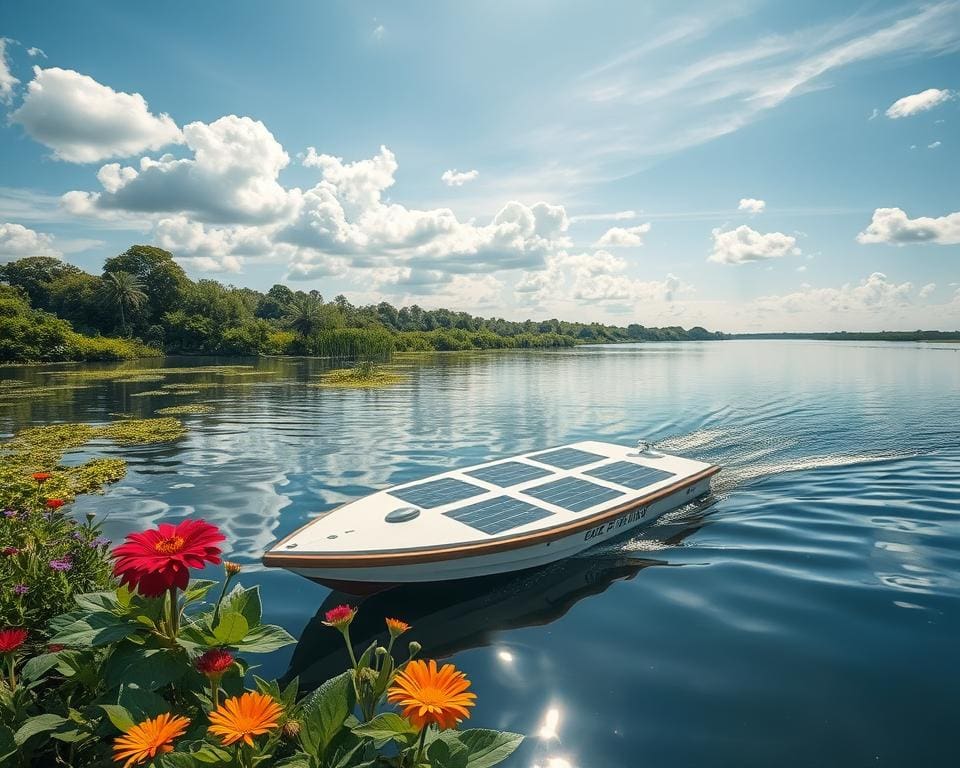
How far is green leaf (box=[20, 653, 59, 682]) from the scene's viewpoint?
10.7ft

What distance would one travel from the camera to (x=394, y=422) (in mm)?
22656

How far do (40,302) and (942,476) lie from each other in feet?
401

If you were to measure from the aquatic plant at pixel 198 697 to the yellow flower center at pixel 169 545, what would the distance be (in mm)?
12

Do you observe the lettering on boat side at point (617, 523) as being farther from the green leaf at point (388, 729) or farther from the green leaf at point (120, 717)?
the green leaf at point (120, 717)

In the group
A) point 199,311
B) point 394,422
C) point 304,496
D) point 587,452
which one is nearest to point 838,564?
point 587,452

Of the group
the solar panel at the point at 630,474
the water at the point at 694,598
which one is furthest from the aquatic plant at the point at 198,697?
the solar panel at the point at 630,474

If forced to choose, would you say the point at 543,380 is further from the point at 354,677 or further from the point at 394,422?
the point at 354,677

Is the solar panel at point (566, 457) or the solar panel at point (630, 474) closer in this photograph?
the solar panel at point (630, 474)

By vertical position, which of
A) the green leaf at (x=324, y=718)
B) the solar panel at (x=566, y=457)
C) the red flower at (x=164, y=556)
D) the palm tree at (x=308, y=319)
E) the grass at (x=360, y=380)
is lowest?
the solar panel at (x=566, y=457)

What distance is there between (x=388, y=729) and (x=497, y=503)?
6.82 meters

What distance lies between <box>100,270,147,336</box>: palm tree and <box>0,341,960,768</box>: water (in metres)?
76.1

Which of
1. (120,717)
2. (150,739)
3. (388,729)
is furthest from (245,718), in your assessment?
(120,717)

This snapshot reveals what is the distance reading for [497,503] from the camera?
934 cm

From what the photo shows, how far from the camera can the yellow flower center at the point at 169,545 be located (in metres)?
2.95
